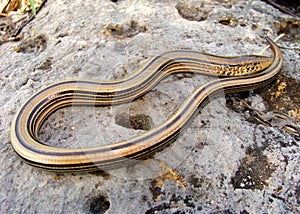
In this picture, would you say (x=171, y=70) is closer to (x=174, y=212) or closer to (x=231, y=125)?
(x=231, y=125)

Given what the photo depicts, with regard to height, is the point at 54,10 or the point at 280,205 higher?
the point at 54,10

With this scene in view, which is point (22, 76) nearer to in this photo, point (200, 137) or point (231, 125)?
point (200, 137)

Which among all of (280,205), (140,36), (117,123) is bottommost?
(280,205)

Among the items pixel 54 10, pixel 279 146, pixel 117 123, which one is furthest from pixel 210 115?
pixel 54 10

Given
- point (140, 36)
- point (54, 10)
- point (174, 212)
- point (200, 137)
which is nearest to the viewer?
point (174, 212)

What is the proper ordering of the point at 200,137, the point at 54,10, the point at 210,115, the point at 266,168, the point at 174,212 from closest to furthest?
the point at 174,212 < the point at 266,168 < the point at 200,137 < the point at 210,115 < the point at 54,10

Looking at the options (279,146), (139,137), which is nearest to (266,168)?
(279,146)

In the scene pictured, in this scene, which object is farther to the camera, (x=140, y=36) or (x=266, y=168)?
(x=140, y=36)
